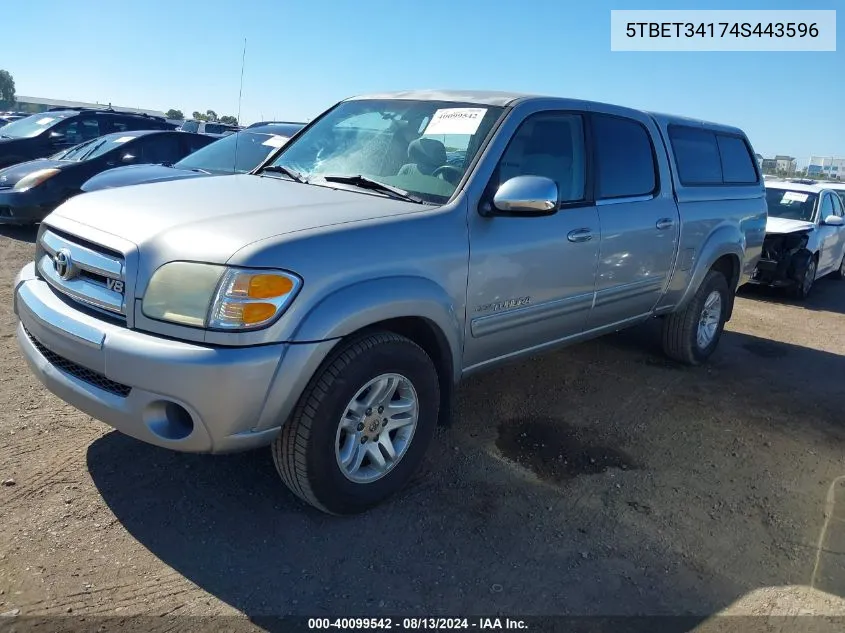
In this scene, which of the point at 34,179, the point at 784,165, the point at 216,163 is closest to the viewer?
the point at 216,163

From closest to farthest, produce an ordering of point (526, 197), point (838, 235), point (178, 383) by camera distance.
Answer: point (178, 383) → point (526, 197) → point (838, 235)

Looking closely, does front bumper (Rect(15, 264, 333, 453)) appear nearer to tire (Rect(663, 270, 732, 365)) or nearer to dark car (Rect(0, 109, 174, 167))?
tire (Rect(663, 270, 732, 365))

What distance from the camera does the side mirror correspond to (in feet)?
10.2

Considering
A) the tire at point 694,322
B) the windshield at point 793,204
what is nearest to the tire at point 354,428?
the tire at point 694,322

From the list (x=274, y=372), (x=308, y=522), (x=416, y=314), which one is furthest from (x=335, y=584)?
(x=416, y=314)

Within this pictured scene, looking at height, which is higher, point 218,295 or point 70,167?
point 70,167

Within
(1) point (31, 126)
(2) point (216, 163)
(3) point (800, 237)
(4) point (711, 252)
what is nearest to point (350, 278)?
(4) point (711, 252)

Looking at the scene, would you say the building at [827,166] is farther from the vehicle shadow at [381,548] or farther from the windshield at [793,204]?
the vehicle shadow at [381,548]

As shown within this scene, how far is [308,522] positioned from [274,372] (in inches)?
32.9

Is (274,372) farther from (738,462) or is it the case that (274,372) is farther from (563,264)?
(738,462)

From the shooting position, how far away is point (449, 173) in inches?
130

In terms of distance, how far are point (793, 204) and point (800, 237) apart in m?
1.28

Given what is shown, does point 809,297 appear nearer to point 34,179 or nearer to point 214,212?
point 214,212

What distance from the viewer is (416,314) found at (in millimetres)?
2879
